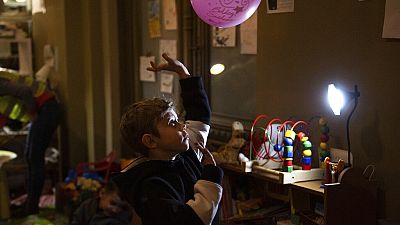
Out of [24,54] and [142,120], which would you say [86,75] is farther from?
[142,120]

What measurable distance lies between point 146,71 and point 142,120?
8.83 ft

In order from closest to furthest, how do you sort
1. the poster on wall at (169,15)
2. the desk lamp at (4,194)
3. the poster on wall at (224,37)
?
the poster on wall at (224,37) < the poster on wall at (169,15) < the desk lamp at (4,194)

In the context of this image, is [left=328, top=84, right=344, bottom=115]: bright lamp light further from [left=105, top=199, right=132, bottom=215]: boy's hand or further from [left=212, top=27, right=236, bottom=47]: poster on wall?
[left=105, top=199, right=132, bottom=215]: boy's hand

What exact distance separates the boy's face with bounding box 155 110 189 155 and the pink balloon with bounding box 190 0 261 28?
0.74m

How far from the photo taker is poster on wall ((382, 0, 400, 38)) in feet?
7.16

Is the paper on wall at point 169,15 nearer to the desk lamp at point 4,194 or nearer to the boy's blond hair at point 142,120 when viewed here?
the desk lamp at point 4,194

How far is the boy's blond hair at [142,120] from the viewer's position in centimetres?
181

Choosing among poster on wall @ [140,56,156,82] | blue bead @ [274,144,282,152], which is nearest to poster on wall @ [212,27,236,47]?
poster on wall @ [140,56,156,82]

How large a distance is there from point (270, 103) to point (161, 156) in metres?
1.19

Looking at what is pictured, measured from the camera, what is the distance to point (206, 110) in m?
2.08

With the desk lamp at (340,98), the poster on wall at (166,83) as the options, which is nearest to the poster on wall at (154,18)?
the poster on wall at (166,83)

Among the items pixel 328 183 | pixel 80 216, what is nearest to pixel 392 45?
pixel 328 183

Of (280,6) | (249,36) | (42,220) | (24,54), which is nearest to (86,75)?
(24,54)

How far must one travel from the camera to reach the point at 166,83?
4137 mm
